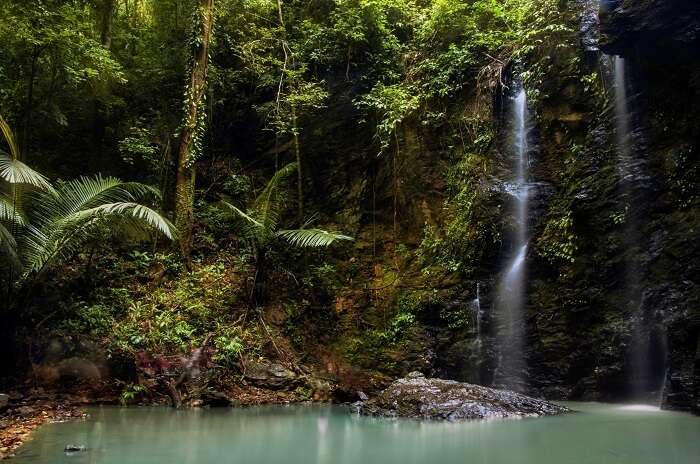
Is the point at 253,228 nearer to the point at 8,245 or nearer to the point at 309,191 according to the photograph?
the point at 309,191

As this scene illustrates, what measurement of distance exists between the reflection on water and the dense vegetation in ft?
5.54

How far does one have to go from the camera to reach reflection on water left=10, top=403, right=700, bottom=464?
3838 millimetres

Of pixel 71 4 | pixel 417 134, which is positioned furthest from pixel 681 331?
pixel 71 4

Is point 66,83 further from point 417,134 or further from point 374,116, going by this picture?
point 417,134

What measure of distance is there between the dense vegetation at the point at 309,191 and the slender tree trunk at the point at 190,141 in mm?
40

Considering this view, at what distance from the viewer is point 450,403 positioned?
5895mm

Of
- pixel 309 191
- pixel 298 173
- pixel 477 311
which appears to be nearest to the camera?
pixel 477 311

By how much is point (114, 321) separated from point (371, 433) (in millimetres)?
5107

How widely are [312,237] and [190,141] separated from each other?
322cm

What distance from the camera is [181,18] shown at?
12758mm

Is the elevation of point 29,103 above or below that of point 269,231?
above

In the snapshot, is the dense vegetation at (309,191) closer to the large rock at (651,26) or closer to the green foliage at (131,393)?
the green foliage at (131,393)

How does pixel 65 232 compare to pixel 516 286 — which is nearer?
pixel 65 232

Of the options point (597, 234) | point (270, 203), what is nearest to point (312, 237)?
point (270, 203)
